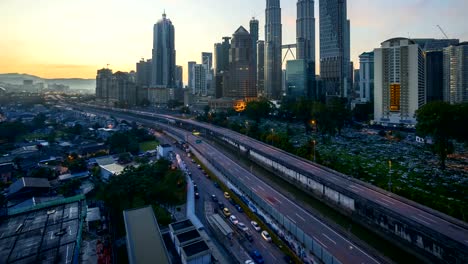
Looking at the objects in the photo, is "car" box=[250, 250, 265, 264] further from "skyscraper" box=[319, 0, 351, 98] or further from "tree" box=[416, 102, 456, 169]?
"skyscraper" box=[319, 0, 351, 98]

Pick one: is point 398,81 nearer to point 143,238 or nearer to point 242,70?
point 242,70

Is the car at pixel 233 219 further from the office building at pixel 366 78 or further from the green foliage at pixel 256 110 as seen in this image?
the office building at pixel 366 78

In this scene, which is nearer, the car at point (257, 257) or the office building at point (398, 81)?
the car at point (257, 257)

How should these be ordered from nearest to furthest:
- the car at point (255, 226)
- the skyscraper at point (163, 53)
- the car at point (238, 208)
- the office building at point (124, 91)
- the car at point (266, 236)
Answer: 1. the car at point (266, 236)
2. the car at point (255, 226)
3. the car at point (238, 208)
4. the office building at point (124, 91)
5. the skyscraper at point (163, 53)

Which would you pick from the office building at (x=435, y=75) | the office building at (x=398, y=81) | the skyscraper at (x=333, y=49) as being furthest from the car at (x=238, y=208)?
the skyscraper at (x=333, y=49)

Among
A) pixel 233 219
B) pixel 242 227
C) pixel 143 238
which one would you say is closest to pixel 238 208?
pixel 233 219

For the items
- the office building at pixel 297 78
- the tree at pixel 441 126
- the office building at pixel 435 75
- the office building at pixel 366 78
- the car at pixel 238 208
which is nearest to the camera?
the car at pixel 238 208
